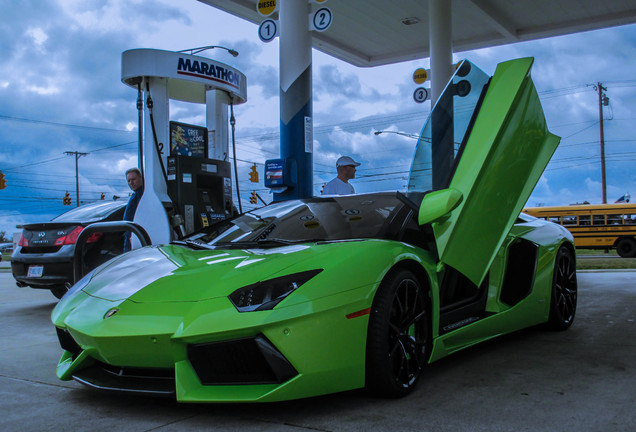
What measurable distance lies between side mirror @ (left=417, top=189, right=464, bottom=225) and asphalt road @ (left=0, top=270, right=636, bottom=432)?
0.90m

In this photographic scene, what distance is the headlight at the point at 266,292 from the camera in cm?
248

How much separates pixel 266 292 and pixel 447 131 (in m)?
1.93

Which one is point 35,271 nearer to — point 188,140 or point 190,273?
point 188,140

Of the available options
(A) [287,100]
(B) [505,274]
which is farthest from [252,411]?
(A) [287,100]

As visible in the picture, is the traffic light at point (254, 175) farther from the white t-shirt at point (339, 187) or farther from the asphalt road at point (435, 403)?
the asphalt road at point (435, 403)

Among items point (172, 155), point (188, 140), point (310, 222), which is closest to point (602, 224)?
point (188, 140)

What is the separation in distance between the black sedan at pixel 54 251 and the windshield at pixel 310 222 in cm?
318

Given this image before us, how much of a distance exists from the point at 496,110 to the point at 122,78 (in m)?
5.94

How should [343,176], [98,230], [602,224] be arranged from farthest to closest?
[602,224] → [343,176] → [98,230]

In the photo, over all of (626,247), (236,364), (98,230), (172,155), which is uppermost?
(172,155)

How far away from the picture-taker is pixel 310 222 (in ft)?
11.9

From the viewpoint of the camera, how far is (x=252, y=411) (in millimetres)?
2662

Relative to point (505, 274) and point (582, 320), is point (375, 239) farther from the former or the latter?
point (582, 320)

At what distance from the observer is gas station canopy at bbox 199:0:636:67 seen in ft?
40.4
